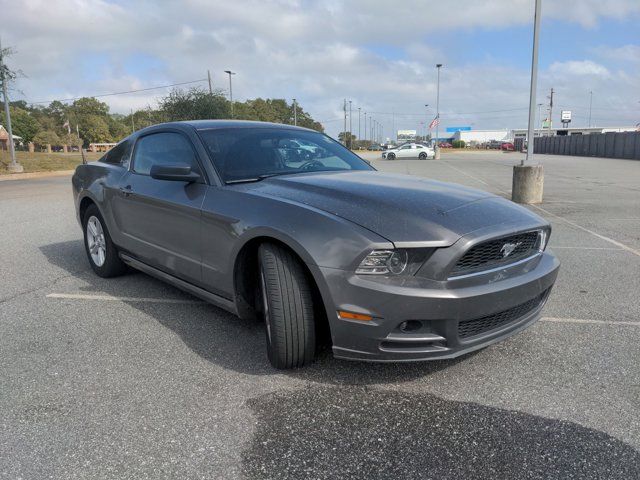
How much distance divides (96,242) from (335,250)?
3.51m

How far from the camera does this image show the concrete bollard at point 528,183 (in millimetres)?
11641

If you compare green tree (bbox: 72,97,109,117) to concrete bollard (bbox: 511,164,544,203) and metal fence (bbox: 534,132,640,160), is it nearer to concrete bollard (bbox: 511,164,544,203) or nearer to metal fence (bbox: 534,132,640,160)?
metal fence (bbox: 534,132,640,160)

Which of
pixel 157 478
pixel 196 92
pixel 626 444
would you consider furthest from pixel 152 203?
pixel 196 92

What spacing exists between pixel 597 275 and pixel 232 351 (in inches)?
155

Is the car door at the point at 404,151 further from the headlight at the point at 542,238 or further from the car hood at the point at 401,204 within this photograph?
the headlight at the point at 542,238

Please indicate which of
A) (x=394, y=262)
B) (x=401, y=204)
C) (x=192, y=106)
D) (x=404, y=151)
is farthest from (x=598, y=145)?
(x=394, y=262)

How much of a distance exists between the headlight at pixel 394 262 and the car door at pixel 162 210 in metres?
1.42

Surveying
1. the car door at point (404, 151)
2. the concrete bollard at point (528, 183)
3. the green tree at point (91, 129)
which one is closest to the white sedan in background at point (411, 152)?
the car door at point (404, 151)

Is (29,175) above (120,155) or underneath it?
underneath

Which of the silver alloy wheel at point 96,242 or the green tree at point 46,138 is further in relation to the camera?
the green tree at point 46,138

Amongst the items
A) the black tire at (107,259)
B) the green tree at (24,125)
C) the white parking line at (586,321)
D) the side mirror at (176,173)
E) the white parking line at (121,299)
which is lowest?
the white parking line at (586,321)

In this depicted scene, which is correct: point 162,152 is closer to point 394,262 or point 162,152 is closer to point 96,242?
point 96,242

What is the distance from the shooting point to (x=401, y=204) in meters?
2.98

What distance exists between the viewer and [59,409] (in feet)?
9.10
